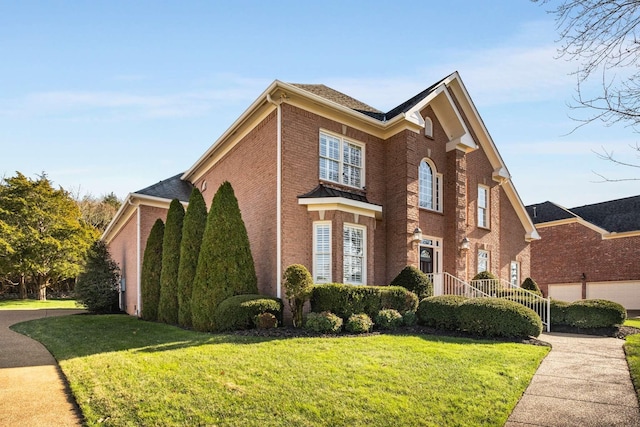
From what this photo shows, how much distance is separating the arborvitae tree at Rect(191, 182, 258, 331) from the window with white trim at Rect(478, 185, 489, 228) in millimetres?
11432

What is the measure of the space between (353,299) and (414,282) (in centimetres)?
283

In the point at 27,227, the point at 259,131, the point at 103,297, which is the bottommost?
the point at 103,297

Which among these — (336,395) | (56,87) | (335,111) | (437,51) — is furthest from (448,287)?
(56,87)

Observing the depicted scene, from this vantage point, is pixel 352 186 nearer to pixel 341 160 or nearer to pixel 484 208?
pixel 341 160

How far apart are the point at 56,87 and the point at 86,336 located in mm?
6105

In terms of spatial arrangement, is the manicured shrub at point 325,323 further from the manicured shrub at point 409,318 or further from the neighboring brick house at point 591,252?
the neighboring brick house at point 591,252

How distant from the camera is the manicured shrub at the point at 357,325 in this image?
10633 mm

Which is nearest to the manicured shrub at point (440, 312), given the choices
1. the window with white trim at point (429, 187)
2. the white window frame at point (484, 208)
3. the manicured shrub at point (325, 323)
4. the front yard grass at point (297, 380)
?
the front yard grass at point (297, 380)

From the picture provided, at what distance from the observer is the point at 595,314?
12.8 metres

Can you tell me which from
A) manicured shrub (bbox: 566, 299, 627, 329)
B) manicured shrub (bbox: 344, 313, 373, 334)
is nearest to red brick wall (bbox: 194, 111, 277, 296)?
manicured shrub (bbox: 344, 313, 373, 334)

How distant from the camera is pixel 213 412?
17.2ft

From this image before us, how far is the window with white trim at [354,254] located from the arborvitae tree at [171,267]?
5.53m

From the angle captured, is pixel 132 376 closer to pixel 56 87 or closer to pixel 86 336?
pixel 86 336

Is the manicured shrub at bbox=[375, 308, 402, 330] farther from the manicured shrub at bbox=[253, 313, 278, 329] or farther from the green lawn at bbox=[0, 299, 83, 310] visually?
the green lawn at bbox=[0, 299, 83, 310]
